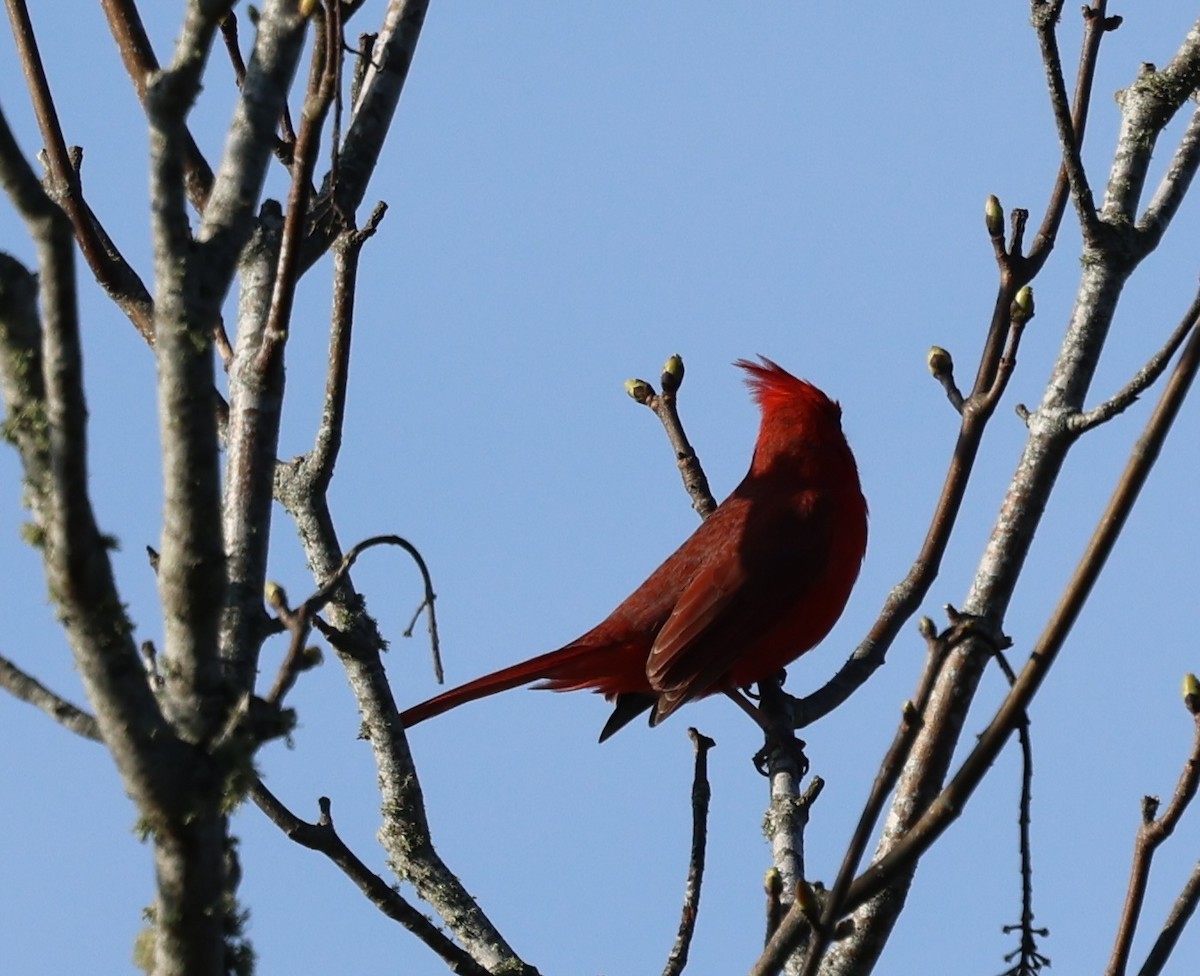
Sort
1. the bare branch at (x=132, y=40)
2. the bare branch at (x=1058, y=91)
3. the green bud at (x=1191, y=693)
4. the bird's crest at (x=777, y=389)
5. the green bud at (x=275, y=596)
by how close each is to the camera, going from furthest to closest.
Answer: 1. the bird's crest at (x=777, y=389)
2. the bare branch at (x=132, y=40)
3. the bare branch at (x=1058, y=91)
4. the green bud at (x=1191, y=693)
5. the green bud at (x=275, y=596)

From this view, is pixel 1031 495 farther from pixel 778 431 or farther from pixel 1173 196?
pixel 778 431

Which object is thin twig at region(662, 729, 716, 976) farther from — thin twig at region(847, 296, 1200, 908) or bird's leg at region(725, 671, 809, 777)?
thin twig at region(847, 296, 1200, 908)

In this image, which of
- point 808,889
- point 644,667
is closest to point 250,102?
point 808,889

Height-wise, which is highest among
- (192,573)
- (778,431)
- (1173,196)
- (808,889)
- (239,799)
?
(778,431)

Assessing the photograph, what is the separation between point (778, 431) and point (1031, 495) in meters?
3.29

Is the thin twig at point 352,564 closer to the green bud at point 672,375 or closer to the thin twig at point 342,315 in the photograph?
the thin twig at point 342,315

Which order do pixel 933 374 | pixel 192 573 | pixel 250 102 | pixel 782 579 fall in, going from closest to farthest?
1. pixel 192 573
2. pixel 250 102
3. pixel 933 374
4. pixel 782 579

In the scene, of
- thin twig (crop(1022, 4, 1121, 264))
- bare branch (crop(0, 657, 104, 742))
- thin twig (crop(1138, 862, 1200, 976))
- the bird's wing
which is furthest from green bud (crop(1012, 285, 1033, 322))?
the bird's wing

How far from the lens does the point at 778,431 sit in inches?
266

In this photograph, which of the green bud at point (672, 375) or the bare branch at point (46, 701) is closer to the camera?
the bare branch at point (46, 701)

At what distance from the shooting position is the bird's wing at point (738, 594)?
583 cm

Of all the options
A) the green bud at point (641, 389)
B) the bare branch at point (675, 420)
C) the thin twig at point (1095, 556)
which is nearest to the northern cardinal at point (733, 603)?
the bare branch at point (675, 420)

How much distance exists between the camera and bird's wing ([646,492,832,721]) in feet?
19.1

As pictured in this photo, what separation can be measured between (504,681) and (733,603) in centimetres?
83
